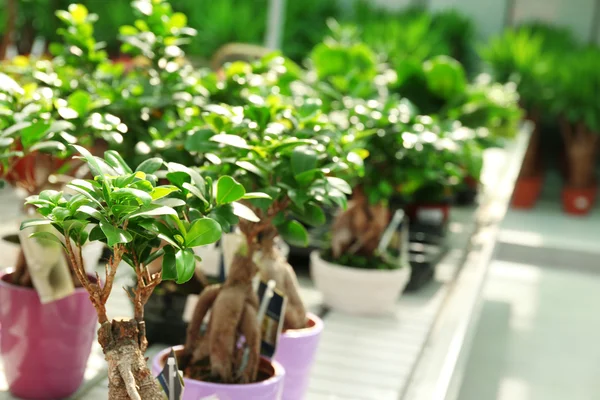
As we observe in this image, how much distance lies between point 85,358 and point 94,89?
58cm

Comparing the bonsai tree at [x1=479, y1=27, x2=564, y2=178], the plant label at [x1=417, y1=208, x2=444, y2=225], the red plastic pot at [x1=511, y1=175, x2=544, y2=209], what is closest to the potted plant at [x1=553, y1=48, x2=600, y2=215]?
the bonsai tree at [x1=479, y1=27, x2=564, y2=178]

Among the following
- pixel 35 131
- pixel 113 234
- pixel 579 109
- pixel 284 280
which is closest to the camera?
pixel 113 234

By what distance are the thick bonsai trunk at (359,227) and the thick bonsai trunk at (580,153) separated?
514 cm

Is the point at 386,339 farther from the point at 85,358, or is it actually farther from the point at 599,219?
the point at 599,219

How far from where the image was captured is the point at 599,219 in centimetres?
673

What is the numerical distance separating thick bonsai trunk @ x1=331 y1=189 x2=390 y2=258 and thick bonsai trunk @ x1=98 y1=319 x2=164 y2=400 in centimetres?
112

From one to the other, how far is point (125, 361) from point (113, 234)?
0.58ft

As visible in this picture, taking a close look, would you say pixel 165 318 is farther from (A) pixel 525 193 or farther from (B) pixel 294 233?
(A) pixel 525 193

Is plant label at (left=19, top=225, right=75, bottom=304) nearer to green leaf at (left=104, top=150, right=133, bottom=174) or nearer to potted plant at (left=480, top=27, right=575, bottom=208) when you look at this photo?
green leaf at (left=104, top=150, right=133, bottom=174)

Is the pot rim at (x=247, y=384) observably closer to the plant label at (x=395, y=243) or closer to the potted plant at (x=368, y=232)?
the potted plant at (x=368, y=232)

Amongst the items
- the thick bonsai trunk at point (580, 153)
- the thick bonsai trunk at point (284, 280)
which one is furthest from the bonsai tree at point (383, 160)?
the thick bonsai trunk at point (580, 153)

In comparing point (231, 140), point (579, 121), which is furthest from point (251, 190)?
point (579, 121)

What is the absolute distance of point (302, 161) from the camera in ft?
3.88

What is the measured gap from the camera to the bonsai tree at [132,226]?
33.7 inches
